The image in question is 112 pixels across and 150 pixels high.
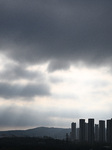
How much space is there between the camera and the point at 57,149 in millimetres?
159750

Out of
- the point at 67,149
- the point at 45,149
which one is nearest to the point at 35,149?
the point at 45,149

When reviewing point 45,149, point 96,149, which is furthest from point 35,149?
point 96,149

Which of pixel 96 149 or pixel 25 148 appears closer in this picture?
pixel 25 148

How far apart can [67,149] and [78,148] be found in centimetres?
1014

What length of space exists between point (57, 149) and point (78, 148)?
17079 millimetres

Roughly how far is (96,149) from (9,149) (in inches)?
2194

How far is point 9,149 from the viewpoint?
151 m

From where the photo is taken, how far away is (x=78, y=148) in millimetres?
170250

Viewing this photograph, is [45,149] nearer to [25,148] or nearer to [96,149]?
[25,148]

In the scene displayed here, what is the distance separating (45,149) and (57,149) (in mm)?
7225

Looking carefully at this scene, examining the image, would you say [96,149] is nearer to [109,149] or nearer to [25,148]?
[109,149]

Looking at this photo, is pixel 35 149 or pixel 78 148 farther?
pixel 78 148

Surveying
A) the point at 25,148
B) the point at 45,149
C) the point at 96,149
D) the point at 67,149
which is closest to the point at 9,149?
the point at 25,148

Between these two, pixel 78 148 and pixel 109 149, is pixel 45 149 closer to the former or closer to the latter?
pixel 78 148
